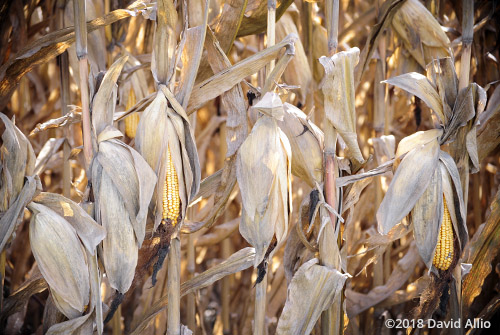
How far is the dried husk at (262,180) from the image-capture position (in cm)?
112

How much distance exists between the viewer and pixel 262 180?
3.68 feet

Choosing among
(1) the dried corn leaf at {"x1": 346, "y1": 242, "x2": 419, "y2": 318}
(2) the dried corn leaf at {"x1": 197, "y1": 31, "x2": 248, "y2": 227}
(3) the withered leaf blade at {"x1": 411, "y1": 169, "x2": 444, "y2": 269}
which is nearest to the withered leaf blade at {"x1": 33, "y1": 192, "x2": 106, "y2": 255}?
(2) the dried corn leaf at {"x1": 197, "y1": 31, "x2": 248, "y2": 227}

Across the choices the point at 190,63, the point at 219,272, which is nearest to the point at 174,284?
the point at 219,272

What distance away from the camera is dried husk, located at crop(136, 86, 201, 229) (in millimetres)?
1104

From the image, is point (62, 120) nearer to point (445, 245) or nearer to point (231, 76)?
point (231, 76)

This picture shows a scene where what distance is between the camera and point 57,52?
1.34 metres

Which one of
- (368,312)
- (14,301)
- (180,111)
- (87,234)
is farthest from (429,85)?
(14,301)

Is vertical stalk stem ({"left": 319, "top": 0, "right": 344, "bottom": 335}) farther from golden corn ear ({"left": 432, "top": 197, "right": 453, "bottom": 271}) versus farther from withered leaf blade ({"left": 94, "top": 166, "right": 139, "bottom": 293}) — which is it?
withered leaf blade ({"left": 94, "top": 166, "right": 139, "bottom": 293})

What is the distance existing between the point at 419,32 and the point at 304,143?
64 centimetres

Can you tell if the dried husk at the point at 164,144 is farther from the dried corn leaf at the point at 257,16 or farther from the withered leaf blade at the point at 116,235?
the dried corn leaf at the point at 257,16

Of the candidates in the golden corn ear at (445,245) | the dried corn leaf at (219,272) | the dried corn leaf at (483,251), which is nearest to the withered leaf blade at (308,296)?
the dried corn leaf at (219,272)

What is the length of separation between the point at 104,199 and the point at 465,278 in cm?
100

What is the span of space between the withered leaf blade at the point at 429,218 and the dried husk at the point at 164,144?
490 mm

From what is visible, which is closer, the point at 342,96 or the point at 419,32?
the point at 342,96
